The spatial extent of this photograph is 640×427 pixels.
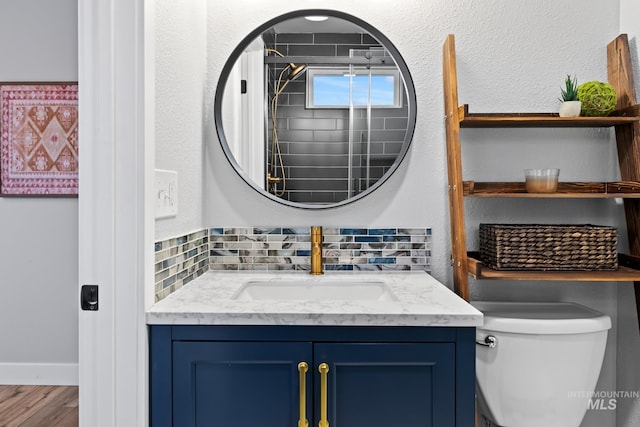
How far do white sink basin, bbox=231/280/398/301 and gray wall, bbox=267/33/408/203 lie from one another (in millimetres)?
332

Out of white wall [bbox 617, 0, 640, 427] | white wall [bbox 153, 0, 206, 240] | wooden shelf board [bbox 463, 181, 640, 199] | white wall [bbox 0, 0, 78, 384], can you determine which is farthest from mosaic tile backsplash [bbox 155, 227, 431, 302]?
white wall [bbox 0, 0, 78, 384]

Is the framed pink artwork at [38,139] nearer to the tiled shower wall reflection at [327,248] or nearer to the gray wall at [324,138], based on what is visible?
the tiled shower wall reflection at [327,248]

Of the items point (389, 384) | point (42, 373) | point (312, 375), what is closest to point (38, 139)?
point (42, 373)

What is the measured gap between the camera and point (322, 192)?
1.88 metres

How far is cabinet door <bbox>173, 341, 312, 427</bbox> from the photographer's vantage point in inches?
48.7

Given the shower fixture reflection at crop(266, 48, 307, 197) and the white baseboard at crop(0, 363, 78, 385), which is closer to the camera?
the shower fixture reflection at crop(266, 48, 307, 197)

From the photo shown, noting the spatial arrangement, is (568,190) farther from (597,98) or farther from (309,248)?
(309,248)

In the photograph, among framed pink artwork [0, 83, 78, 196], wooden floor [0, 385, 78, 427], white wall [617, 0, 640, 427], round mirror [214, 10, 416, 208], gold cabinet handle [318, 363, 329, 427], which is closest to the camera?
gold cabinet handle [318, 363, 329, 427]

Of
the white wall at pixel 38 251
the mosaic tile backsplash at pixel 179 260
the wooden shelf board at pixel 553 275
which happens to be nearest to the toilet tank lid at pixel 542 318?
the wooden shelf board at pixel 553 275

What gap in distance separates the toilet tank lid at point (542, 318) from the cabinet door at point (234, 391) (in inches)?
26.9

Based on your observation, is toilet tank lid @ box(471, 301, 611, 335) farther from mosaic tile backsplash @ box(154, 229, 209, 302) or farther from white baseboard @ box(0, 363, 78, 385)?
white baseboard @ box(0, 363, 78, 385)

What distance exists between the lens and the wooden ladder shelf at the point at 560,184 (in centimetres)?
163

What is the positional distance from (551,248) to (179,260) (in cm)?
118

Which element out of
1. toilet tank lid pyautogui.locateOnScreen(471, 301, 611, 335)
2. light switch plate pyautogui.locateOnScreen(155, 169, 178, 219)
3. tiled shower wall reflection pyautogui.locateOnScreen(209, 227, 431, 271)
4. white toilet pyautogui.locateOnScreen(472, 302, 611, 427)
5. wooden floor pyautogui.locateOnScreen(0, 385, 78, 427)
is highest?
light switch plate pyautogui.locateOnScreen(155, 169, 178, 219)
